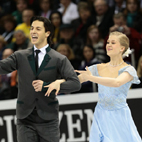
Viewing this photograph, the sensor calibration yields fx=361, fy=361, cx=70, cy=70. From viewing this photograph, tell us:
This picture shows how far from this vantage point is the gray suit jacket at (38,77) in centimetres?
384

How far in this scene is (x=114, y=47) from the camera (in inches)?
159

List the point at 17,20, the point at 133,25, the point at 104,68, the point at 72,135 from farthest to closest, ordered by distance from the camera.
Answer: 1. the point at 17,20
2. the point at 133,25
3. the point at 72,135
4. the point at 104,68

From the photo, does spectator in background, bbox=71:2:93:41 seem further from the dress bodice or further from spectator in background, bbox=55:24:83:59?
the dress bodice

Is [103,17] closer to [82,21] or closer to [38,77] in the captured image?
[82,21]

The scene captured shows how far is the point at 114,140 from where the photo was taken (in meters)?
4.01

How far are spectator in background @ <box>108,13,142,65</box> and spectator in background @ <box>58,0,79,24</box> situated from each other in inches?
58.4

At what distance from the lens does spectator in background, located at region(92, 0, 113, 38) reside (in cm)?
747

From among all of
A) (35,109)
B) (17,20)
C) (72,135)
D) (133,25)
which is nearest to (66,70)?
(35,109)

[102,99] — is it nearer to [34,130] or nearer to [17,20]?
[34,130]

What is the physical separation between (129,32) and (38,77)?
3.22 m

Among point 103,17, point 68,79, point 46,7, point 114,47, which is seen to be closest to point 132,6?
point 103,17

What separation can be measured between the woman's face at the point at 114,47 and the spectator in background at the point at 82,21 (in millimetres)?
3506

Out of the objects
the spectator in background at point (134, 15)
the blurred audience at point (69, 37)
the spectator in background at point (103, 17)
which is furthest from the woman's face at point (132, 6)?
the blurred audience at point (69, 37)

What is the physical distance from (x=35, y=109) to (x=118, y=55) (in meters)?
1.11
